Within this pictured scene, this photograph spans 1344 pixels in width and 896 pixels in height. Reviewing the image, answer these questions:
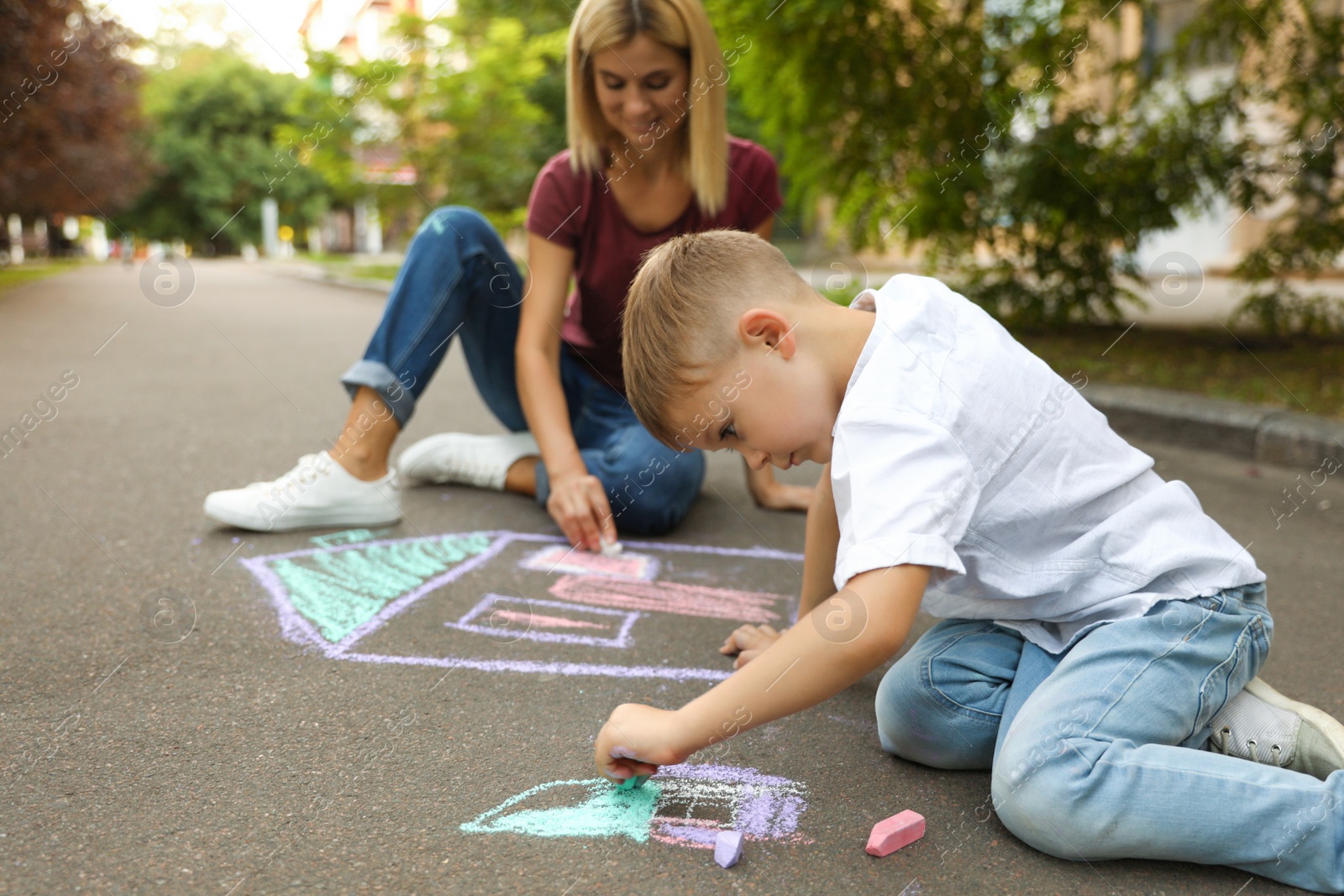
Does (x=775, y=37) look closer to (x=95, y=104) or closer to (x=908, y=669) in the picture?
(x=908, y=669)

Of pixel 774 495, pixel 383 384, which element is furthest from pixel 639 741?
pixel 774 495

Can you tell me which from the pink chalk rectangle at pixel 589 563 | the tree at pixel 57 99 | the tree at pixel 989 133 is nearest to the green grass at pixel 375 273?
the tree at pixel 57 99

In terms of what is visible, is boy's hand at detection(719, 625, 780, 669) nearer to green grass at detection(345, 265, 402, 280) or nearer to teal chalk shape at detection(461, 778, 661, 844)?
teal chalk shape at detection(461, 778, 661, 844)

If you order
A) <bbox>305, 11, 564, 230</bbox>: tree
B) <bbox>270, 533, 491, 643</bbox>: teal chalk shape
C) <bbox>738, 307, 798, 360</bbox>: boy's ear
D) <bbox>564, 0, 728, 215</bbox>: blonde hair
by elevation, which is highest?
<bbox>305, 11, 564, 230</bbox>: tree

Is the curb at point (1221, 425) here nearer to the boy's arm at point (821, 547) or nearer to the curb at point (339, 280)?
the boy's arm at point (821, 547)

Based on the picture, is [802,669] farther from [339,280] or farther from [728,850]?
[339,280]

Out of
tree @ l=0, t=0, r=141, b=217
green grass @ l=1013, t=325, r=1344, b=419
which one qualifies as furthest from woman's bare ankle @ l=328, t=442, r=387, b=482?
tree @ l=0, t=0, r=141, b=217

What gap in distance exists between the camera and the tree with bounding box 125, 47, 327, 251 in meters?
39.6

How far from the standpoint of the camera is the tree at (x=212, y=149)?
130 feet

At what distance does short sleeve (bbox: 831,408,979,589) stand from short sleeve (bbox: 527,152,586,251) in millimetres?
1714

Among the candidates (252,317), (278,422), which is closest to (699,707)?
(278,422)

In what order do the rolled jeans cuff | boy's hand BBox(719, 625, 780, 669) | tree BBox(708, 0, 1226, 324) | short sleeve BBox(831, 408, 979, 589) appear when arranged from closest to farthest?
short sleeve BBox(831, 408, 979, 589) → boy's hand BBox(719, 625, 780, 669) → the rolled jeans cuff → tree BBox(708, 0, 1226, 324)

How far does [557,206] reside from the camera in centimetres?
295

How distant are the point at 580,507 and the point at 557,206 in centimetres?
87
